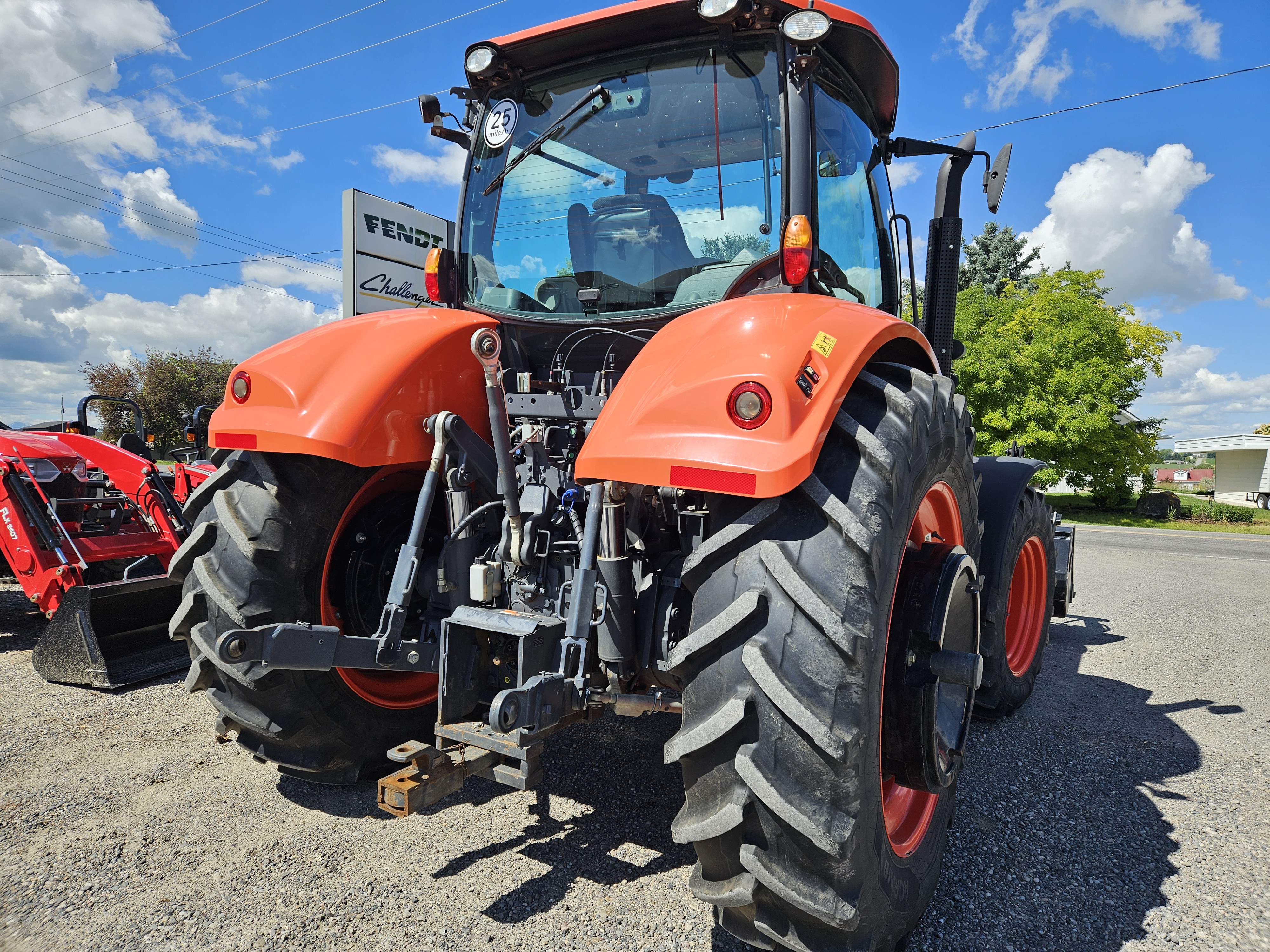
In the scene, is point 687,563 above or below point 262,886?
above

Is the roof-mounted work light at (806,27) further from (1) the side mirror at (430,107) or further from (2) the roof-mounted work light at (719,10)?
(1) the side mirror at (430,107)

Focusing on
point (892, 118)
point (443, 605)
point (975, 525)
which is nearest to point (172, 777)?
point (443, 605)

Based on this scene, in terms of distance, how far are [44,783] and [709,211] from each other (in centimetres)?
320

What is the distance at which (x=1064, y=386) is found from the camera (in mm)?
21109

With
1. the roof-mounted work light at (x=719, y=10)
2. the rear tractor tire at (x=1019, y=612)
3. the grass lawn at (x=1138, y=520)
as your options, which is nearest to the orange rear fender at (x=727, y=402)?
the roof-mounted work light at (x=719, y=10)

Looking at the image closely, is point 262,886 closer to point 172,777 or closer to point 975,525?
point 172,777

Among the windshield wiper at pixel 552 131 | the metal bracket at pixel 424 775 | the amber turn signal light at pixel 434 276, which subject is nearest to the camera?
the metal bracket at pixel 424 775

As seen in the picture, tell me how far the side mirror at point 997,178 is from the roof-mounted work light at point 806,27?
1.45 m

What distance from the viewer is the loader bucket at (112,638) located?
12.6 ft

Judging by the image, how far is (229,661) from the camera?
7.04 feet

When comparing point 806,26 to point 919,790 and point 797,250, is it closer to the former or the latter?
point 797,250

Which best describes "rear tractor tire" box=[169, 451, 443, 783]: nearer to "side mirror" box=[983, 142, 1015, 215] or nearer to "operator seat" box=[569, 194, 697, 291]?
"operator seat" box=[569, 194, 697, 291]

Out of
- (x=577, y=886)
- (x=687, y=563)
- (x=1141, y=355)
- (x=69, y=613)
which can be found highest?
(x=1141, y=355)

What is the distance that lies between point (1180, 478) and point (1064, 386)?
188 feet
